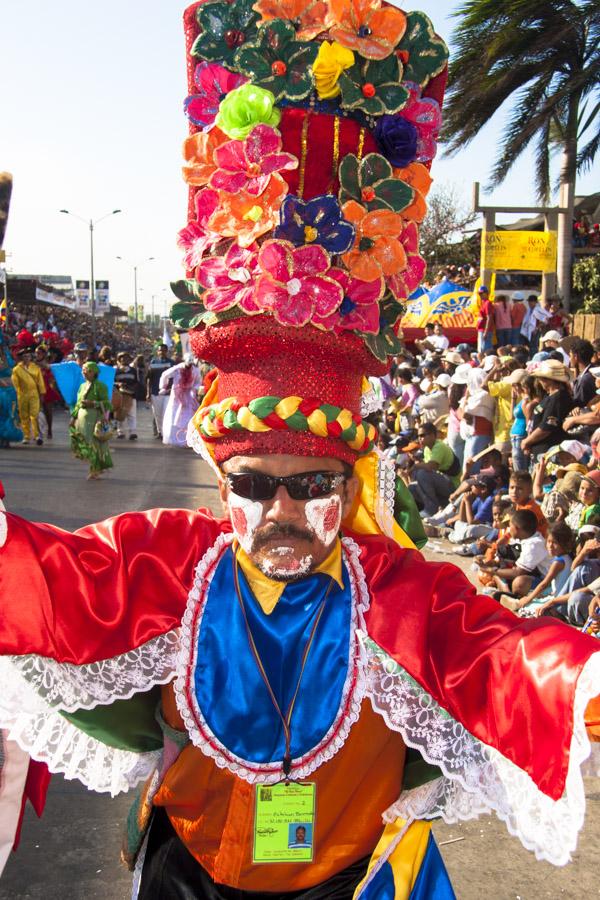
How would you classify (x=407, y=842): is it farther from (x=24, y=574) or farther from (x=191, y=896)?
(x=24, y=574)

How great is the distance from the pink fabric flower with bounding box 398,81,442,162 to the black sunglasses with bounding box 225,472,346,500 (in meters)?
0.81

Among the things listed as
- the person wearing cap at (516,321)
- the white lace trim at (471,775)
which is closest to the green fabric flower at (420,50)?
the white lace trim at (471,775)

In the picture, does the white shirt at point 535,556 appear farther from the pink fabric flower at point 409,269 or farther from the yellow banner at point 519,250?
the yellow banner at point 519,250

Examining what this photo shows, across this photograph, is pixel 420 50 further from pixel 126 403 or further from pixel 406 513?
pixel 126 403

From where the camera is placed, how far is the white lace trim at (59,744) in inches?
84.6

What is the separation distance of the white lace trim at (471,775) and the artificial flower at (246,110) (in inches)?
47.1

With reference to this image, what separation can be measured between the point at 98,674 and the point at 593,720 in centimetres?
111

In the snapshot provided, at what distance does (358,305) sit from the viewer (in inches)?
86.6

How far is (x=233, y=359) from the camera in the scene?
88.3 inches

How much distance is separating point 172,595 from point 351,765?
0.58 meters

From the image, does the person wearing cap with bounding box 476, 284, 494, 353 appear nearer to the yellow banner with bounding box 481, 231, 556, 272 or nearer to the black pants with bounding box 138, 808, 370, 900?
the yellow banner with bounding box 481, 231, 556, 272

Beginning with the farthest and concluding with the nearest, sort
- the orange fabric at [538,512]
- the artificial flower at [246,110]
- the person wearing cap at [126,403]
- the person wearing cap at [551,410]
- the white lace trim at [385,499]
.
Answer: the person wearing cap at [126,403] → the person wearing cap at [551,410] → the orange fabric at [538,512] → the white lace trim at [385,499] → the artificial flower at [246,110]

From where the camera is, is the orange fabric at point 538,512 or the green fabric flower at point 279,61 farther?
the orange fabric at point 538,512

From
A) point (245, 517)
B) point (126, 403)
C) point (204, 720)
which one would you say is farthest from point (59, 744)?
point (126, 403)
